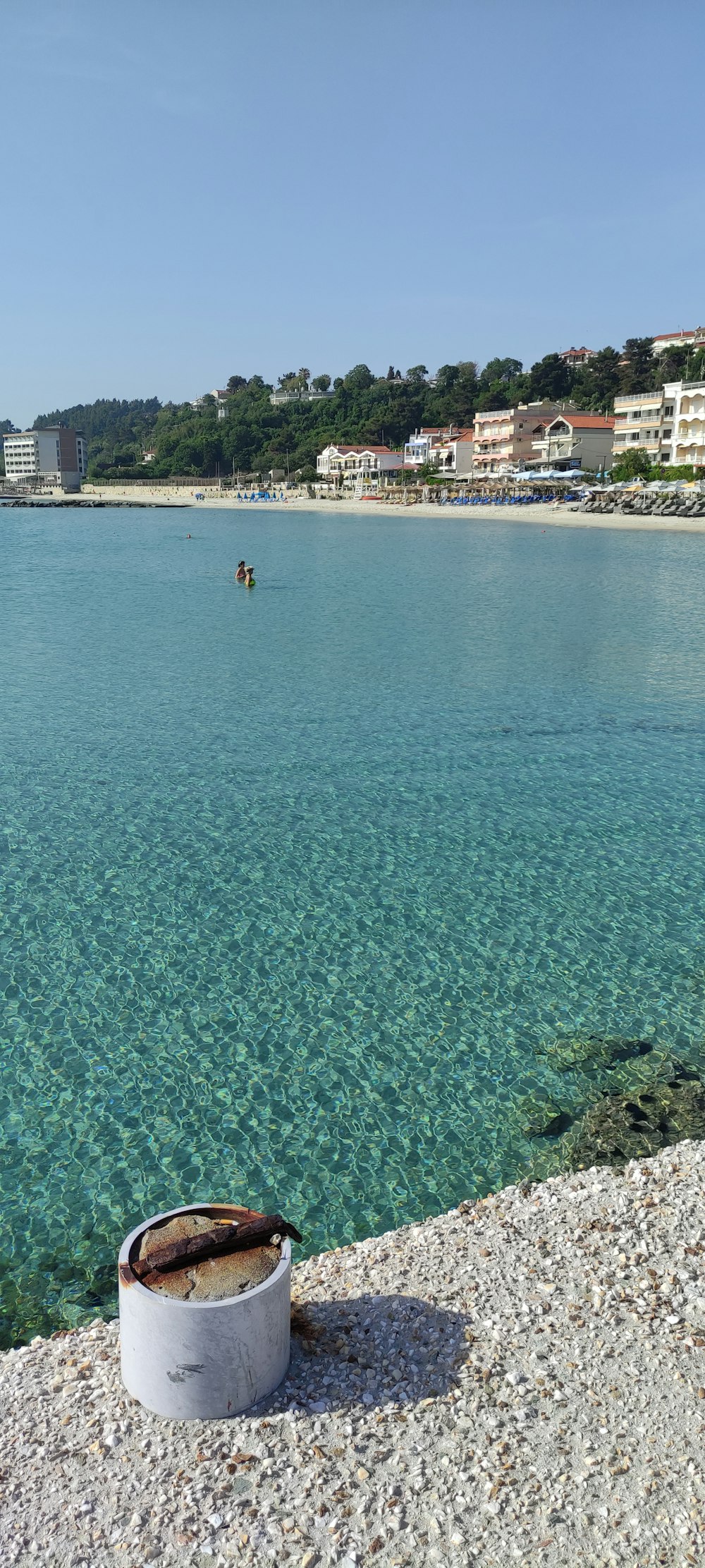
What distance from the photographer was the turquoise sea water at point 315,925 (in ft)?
20.9

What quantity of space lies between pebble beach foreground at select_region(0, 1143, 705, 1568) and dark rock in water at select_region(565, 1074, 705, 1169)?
1352 millimetres

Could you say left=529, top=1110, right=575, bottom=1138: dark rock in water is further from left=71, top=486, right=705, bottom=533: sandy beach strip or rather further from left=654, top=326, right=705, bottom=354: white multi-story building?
left=654, top=326, right=705, bottom=354: white multi-story building

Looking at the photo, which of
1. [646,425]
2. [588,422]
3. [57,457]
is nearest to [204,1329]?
[646,425]

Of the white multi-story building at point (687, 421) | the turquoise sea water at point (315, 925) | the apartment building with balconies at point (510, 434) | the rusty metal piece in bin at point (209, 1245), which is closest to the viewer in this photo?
the rusty metal piece in bin at point (209, 1245)

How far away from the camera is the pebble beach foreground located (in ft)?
11.6

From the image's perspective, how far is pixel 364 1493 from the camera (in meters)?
3.68

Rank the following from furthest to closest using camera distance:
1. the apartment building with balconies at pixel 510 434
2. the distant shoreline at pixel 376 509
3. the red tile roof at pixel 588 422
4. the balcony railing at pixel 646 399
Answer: the apartment building with balconies at pixel 510 434 → the red tile roof at pixel 588 422 → the balcony railing at pixel 646 399 → the distant shoreline at pixel 376 509

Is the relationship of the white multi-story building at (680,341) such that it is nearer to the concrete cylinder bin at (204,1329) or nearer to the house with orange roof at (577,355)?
the house with orange roof at (577,355)

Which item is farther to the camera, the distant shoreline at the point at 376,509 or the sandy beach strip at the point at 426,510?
the distant shoreline at the point at 376,509

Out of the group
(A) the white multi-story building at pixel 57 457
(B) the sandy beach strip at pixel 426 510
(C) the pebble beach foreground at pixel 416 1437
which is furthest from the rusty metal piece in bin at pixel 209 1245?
(A) the white multi-story building at pixel 57 457

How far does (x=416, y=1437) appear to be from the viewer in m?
3.91

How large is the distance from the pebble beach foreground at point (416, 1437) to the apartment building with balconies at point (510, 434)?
381 feet

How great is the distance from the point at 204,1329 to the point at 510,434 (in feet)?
397

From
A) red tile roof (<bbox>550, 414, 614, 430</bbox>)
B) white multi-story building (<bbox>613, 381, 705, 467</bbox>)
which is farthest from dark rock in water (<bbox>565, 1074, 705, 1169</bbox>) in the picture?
red tile roof (<bbox>550, 414, 614, 430</bbox>)
